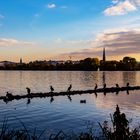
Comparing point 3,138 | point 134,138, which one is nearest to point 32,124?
point 134,138

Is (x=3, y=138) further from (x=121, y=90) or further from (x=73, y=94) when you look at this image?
(x=121, y=90)

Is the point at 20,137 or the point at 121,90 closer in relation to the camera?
the point at 20,137

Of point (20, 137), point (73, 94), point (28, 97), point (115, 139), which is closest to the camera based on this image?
point (20, 137)

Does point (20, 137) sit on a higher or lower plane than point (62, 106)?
higher

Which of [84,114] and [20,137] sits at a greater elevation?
[20,137]

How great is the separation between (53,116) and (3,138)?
36.9 metres

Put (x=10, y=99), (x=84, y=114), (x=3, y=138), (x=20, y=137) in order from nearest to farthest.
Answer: (x=3, y=138) → (x=20, y=137) → (x=84, y=114) → (x=10, y=99)

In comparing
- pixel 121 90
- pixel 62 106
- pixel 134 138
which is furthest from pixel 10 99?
pixel 134 138

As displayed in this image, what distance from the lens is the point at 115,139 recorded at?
37.3ft

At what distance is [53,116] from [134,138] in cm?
3387

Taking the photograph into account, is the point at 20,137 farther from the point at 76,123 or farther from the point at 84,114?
the point at 84,114

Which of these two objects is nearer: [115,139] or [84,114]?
[115,139]

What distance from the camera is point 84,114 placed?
4775 cm

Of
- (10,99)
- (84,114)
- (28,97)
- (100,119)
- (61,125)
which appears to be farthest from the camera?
(28,97)
